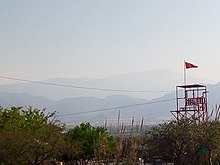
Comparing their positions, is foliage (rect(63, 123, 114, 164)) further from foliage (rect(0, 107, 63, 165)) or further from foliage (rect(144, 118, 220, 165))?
foliage (rect(144, 118, 220, 165))

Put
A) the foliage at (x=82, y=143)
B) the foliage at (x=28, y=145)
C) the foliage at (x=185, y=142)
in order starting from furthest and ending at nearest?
the foliage at (x=185, y=142) → the foliage at (x=82, y=143) → the foliage at (x=28, y=145)

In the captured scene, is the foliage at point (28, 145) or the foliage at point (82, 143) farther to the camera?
the foliage at point (82, 143)

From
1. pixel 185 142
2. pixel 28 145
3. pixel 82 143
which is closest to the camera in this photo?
pixel 28 145

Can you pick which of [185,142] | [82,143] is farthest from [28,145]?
[185,142]

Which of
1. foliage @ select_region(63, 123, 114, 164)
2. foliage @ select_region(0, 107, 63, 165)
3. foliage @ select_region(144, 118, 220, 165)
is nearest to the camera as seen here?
foliage @ select_region(0, 107, 63, 165)

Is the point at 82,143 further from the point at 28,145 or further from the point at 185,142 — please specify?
the point at 28,145

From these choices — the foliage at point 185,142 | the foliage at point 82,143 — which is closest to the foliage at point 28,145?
the foliage at point 82,143

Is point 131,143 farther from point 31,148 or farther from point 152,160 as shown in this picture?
point 152,160

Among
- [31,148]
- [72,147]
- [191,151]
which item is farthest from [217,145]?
[31,148]

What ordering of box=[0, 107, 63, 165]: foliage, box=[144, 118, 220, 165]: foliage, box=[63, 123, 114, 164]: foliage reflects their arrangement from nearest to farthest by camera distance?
box=[0, 107, 63, 165]: foliage, box=[63, 123, 114, 164]: foliage, box=[144, 118, 220, 165]: foliage

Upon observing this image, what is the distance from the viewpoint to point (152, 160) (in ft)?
93.5

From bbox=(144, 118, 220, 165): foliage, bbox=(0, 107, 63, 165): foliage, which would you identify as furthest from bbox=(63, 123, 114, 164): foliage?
bbox=(144, 118, 220, 165): foliage

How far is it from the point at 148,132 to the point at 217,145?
332 cm

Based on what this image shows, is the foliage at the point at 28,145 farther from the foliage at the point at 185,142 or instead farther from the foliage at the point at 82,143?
the foliage at the point at 185,142
